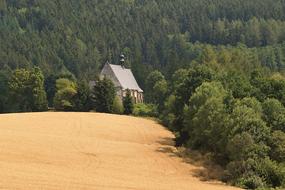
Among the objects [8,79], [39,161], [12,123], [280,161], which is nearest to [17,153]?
[39,161]

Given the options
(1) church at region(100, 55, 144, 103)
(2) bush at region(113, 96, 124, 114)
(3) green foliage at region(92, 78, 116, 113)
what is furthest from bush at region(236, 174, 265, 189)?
(1) church at region(100, 55, 144, 103)

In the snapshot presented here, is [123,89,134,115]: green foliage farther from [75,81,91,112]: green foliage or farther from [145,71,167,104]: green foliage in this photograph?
[75,81,91,112]: green foliage

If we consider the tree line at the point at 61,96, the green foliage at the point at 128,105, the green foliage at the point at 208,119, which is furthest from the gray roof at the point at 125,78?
the green foliage at the point at 208,119

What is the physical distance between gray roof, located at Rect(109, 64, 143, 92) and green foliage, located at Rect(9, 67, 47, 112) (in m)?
33.0

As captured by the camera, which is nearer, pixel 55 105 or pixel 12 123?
pixel 12 123

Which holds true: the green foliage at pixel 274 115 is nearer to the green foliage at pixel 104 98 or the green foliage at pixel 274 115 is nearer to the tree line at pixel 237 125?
the tree line at pixel 237 125

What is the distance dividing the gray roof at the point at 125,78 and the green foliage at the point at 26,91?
108 feet

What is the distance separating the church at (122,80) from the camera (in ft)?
485

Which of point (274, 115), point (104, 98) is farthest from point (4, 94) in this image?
point (274, 115)

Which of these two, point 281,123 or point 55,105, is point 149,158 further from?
point 55,105

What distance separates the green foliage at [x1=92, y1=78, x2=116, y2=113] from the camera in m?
115

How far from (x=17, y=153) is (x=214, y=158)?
778 inches

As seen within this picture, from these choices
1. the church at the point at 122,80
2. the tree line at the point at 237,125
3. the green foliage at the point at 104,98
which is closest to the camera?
the tree line at the point at 237,125

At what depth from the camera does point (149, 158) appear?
56.7 metres
